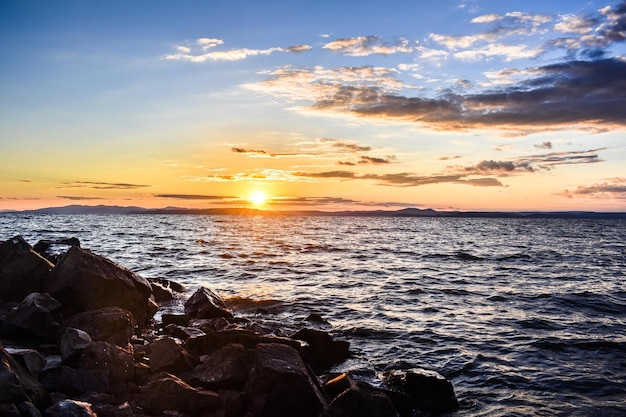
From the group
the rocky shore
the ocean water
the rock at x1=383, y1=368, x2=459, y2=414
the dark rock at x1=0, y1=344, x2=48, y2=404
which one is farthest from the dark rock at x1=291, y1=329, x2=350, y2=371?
the dark rock at x1=0, y1=344, x2=48, y2=404

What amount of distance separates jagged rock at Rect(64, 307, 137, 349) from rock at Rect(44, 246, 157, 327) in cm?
190

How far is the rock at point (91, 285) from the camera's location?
13711 millimetres

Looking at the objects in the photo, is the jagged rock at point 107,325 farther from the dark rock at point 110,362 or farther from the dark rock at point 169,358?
the dark rock at point 110,362

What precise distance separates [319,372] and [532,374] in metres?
6.44

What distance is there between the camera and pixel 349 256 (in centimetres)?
4831

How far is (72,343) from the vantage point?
32.4ft

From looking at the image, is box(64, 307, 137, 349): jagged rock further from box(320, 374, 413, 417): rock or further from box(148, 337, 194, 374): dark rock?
box(320, 374, 413, 417): rock

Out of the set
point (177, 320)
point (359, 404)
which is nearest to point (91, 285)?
point (177, 320)

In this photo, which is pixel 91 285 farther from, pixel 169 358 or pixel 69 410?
pixel 69 410

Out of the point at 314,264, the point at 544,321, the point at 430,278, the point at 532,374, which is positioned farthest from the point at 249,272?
the point at 532,374

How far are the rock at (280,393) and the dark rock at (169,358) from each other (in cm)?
208

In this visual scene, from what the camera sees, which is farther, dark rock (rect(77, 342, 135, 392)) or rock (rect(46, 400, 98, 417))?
dark rock (rect(77, 342, 135, 392))

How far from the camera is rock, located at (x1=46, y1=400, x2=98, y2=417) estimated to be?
6953 mm

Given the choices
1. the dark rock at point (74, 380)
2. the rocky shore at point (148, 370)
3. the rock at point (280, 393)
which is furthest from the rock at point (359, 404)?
the dark rock at point (74, 380)
